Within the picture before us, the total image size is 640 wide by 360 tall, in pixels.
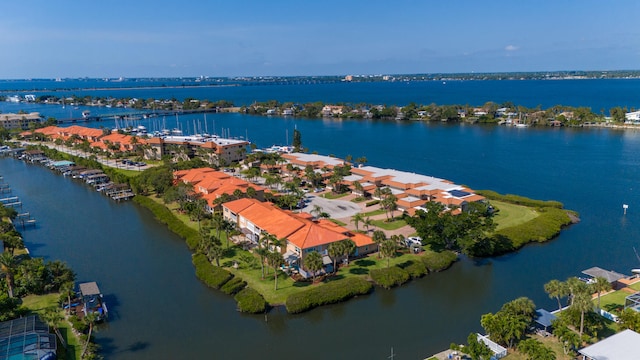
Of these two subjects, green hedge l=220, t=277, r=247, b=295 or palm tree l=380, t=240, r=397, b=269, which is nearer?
green hedge l=220, t=277, r=247, b=295

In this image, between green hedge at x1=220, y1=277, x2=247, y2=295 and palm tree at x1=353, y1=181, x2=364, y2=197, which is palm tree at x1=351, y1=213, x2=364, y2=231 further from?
green hedge at x1=220, y1=277, x2=247, y2=295

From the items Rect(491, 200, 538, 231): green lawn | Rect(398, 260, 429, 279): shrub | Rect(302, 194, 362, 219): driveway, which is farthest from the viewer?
Rect(302, 194, 362, 219): driveway

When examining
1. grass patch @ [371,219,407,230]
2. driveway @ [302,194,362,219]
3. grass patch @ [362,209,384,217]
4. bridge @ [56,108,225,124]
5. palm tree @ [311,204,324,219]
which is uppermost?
bridge @ [56,108,225,124]

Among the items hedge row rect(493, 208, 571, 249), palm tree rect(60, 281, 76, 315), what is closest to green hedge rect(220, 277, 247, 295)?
palm tree rect(60, 281, 76, 315)

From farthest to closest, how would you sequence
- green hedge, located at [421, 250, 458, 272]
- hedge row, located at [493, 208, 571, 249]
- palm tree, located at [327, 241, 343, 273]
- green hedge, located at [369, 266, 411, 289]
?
hedge row, located at [493, 208, 571, 249]
green hedge, located at [421, 250, 458, 272]
palm tree, located at [327, 241, 343, 273]
green hedge, located at [369, 266, 411, 289]

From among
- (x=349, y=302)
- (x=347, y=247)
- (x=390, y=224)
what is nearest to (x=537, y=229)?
(x=390, y=224)

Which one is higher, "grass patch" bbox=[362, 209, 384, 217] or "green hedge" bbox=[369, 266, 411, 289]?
"grass patch" bbox=[362, 209, 384, 217]
